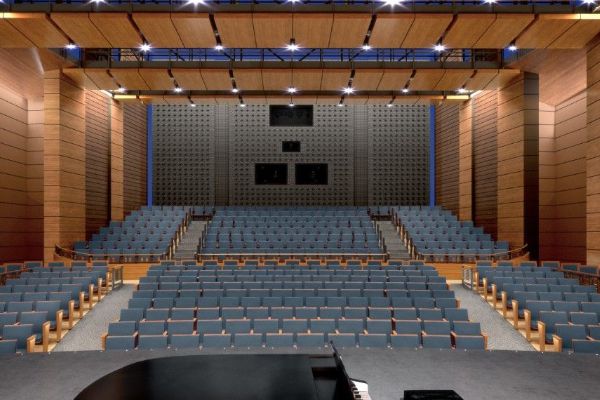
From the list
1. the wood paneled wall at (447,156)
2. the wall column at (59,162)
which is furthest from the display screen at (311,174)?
the wall column at (59,162)

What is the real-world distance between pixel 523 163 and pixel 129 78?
12209 millimetres

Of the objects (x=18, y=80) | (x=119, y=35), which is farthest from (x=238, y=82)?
(x=18, y=80)

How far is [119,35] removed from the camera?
9.71 metres

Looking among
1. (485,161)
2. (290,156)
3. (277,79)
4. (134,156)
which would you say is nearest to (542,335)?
(485,161)

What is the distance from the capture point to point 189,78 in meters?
12.5

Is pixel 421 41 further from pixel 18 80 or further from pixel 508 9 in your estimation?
pixel 18 80

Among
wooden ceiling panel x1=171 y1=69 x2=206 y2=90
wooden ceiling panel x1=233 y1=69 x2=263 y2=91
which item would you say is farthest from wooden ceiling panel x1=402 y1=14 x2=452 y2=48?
wooden ceiling panel x1=171 y1=69 x2=206 y2=90

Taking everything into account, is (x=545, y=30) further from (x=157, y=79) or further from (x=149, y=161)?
(x=149, y=161)

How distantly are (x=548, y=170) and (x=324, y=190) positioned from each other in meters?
9.12

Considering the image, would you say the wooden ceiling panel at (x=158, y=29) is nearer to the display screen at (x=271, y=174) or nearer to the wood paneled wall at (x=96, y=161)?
the wood paneled wall at (x=96, y=161)

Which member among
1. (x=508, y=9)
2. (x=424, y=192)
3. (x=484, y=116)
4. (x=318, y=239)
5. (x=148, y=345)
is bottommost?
(x=148, y=345)

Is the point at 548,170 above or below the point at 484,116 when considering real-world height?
below

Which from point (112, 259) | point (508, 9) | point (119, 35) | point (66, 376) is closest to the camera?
point (66, 376)

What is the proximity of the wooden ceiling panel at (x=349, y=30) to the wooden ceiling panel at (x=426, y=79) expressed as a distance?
9.52 ft
